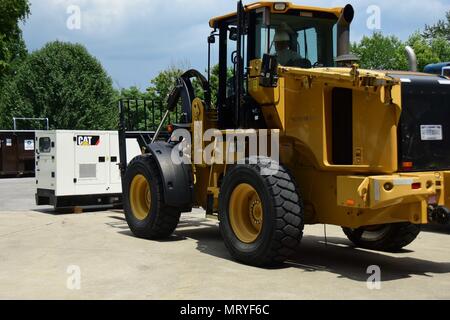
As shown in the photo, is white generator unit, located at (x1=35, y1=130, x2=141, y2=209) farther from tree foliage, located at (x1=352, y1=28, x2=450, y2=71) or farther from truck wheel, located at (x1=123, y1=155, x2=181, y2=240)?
tree foliage, located at (x1=352, y1=28, x2=450, y2=71)

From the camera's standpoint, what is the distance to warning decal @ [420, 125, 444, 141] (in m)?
6.86

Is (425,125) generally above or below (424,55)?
below

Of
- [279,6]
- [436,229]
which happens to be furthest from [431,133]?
[436,229]

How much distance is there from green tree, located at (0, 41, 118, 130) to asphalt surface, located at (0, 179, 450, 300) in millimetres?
32138

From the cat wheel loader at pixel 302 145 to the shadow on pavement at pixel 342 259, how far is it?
0.34 meters

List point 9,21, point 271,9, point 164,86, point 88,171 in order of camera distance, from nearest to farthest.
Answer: point 271,9 < point 88,171 < point 164,86 < point 9,21

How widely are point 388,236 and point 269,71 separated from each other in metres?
2.95

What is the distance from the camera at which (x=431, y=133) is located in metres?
6.91

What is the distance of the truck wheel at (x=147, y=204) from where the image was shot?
31.1ft

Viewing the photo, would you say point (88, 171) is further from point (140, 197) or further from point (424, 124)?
point (424, 124)

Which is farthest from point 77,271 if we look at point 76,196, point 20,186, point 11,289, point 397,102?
point 20,186

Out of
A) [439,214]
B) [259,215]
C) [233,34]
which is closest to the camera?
[439,214]

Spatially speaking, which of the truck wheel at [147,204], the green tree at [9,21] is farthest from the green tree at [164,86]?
the green tree at [9,21]

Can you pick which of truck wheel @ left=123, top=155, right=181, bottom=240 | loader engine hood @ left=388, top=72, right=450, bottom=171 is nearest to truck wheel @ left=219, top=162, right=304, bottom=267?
loader engine hood @ left=388, top=72, right=450, bottom=171
